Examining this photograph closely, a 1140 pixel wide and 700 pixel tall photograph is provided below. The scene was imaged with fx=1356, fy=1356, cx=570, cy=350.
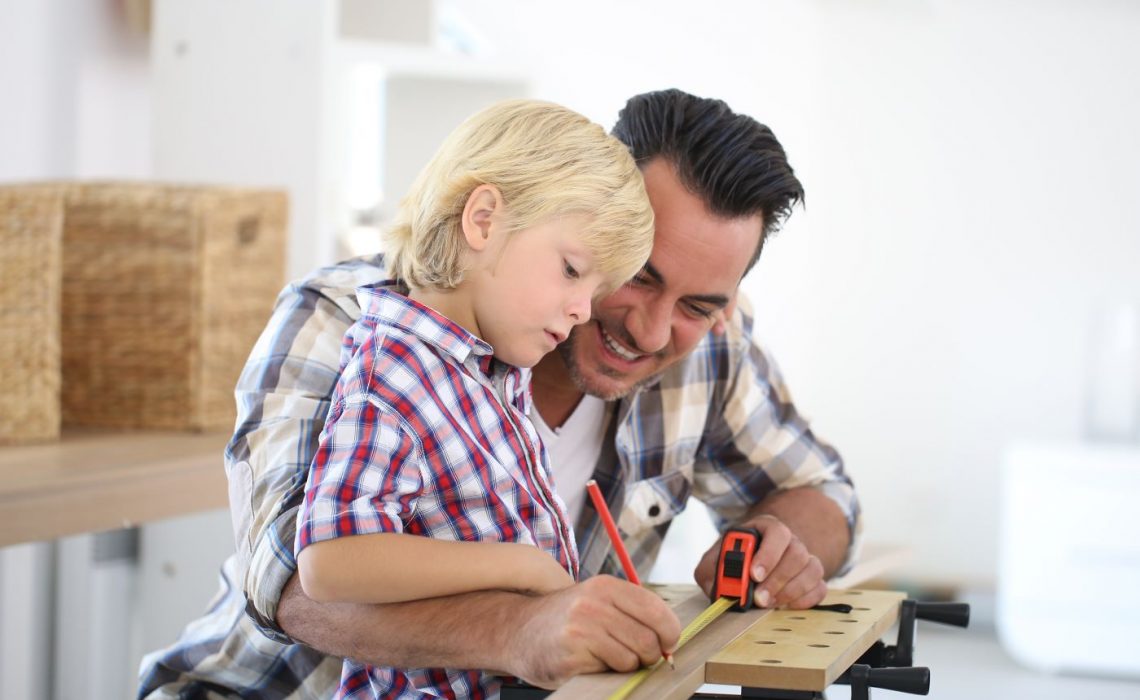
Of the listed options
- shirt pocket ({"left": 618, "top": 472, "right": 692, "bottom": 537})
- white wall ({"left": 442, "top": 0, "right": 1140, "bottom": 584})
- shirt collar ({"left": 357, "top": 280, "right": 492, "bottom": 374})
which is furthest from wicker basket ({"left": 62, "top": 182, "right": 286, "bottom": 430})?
white wall ({"left": 442, "top": 0, "right": 1140, "bottom": 584})

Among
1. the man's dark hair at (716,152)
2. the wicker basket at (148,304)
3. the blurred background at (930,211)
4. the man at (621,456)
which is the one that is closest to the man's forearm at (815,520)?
the man at (621,456)

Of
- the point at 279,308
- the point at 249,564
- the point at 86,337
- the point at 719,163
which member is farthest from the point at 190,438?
the point at 719,163

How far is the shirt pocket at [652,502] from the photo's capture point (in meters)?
1.64

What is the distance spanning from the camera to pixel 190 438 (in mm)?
2016

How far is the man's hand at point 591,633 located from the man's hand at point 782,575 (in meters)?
0.30

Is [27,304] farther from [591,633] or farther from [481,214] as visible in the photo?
[591,633]

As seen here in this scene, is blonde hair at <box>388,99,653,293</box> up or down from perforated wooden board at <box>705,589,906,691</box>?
up

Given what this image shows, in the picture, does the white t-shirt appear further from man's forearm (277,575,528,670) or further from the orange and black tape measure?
man's forearm (277,575,528,670)

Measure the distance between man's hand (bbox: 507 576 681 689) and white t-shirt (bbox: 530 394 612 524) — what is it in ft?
1.87

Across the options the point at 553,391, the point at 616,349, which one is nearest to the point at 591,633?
the point at 616,349

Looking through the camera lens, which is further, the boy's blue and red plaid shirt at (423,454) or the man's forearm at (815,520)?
the man's forearm at (815,520)

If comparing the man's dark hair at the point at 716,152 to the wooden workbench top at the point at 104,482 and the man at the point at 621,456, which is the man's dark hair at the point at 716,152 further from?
the wooden workbench top at the point at 104,482

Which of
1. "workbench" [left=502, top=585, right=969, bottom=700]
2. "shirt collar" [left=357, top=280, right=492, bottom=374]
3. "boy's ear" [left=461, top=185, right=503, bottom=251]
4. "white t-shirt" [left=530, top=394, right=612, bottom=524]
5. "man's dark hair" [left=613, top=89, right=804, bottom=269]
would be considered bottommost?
"workbench" [left=502, top=585, right=969, bottom=700]

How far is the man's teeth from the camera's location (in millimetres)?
1431
